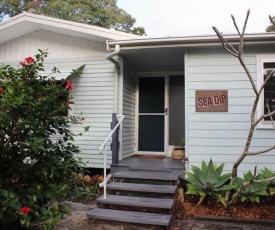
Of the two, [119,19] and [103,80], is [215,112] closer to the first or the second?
[103,80]

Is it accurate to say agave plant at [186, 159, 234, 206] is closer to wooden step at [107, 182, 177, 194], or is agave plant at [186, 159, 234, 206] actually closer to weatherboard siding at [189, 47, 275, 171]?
wooden step at [107, 182, 177, 194]

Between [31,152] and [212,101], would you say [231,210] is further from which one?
[31,152]

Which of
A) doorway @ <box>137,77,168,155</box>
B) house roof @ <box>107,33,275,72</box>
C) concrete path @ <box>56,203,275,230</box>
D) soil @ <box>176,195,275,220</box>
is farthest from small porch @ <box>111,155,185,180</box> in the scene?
house roof @ <box>107,33,275,72</box>

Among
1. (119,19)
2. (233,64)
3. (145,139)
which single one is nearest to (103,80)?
(145,139)

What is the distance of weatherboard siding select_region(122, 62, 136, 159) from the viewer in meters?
6.01

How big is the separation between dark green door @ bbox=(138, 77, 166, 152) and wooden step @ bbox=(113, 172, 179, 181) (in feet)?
6.10

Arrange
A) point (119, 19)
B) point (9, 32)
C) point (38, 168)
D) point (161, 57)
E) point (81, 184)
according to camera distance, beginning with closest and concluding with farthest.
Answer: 1. point (38, 168)
2. point (81, 184)
3. point (161, 57)
4. point (9, 32)
5. point (119, 19)

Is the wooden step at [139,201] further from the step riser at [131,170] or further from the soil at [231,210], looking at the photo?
the step riser at [131,170]

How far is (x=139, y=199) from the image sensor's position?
4.23 m

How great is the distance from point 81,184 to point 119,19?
73.8 feet

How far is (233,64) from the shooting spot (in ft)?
16.7

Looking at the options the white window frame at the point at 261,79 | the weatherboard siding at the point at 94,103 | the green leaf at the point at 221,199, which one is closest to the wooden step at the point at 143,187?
the green leaf at the point at 221,199

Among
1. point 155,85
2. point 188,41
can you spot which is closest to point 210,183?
point 188,41

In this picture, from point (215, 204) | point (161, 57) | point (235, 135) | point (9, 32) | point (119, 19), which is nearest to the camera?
point (215, 204)
